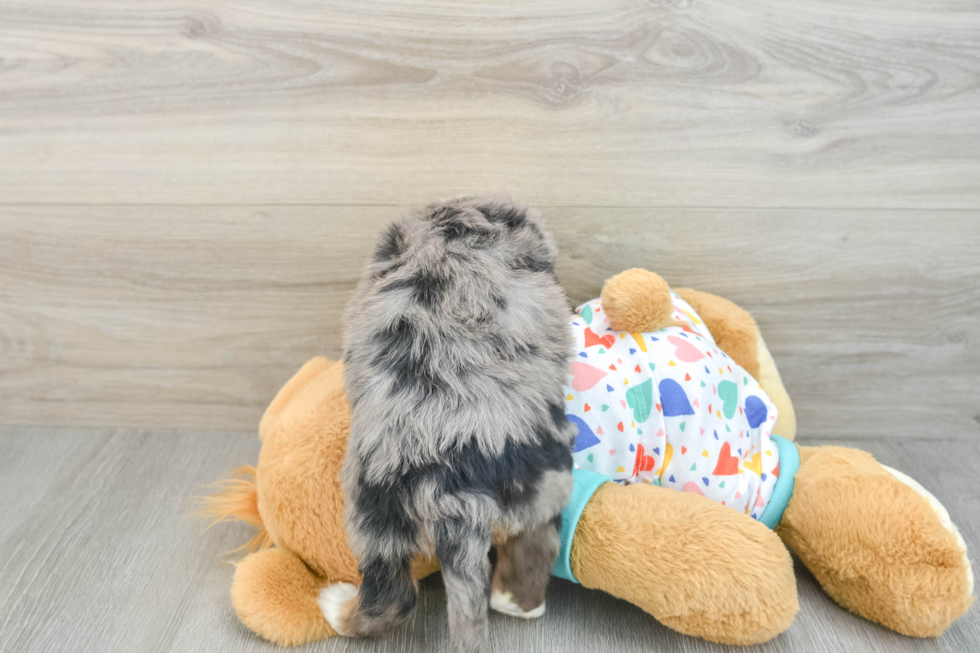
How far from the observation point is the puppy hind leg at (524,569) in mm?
591

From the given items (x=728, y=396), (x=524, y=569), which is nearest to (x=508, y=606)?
(x=524, y=569)

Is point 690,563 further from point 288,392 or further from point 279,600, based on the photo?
point 288,392

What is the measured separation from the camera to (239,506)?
833 millimetres

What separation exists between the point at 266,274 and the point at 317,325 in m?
0.11

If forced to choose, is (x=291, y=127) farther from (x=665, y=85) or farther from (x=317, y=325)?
(x=665, y=85)

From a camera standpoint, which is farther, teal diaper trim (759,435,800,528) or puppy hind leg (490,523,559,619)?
teal diaper trim (759,435,800,528)

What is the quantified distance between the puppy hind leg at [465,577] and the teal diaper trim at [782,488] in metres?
0.34

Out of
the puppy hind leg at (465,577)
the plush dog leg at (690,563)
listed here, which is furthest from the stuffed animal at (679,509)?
the puppy hind leg at (465,577)

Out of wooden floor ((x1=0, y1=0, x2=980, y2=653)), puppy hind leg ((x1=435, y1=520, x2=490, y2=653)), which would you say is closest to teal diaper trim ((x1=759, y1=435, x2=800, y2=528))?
wooden floor ((x1=0, y1=0, x2=980, y2=653))

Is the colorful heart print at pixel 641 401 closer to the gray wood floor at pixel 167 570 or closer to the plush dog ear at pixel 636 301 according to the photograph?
the plush dog ear at pixel 636 301

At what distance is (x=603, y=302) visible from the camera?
72 cm

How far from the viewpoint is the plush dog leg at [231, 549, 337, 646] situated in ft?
2.18

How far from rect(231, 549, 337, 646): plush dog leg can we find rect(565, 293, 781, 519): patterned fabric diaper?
32cm

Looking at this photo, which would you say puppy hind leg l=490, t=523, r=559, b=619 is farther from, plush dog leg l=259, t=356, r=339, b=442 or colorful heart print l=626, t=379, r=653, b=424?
plush dog leg l=259, t=356, r=339, b=442
